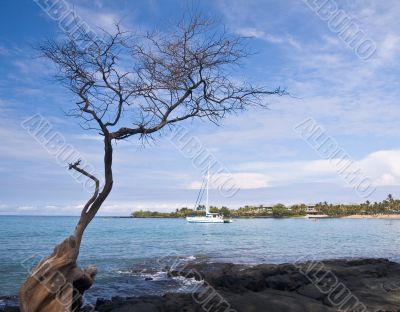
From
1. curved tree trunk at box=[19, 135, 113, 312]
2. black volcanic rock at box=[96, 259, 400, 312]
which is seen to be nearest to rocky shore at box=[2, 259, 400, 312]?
black volcanic rock at box=[96, 259, 400, 312]

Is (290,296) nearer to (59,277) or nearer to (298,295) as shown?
(298,295)

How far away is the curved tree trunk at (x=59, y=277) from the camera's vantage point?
7.13 meters

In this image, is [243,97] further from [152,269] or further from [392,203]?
[392,203]

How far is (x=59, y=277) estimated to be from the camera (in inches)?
286

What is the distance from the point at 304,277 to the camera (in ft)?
47.4

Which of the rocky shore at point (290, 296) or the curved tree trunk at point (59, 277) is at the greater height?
the curved tree trunk at point (59, 277)

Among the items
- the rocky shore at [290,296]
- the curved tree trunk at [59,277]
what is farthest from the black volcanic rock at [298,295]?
the curved tree trunk at [59,277]

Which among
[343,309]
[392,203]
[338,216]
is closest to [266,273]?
A: [343,309]

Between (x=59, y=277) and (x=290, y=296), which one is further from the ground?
(x=59, y=277)

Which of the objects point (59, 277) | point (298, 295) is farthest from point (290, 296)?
point (59, 277)

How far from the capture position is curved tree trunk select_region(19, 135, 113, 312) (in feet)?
23.4

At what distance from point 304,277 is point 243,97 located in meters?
8.17

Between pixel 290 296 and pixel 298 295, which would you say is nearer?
pixel 290 296

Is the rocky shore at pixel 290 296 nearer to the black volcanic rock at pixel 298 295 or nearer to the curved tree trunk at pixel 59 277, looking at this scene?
the black volcanic rock at pixel 298 295
